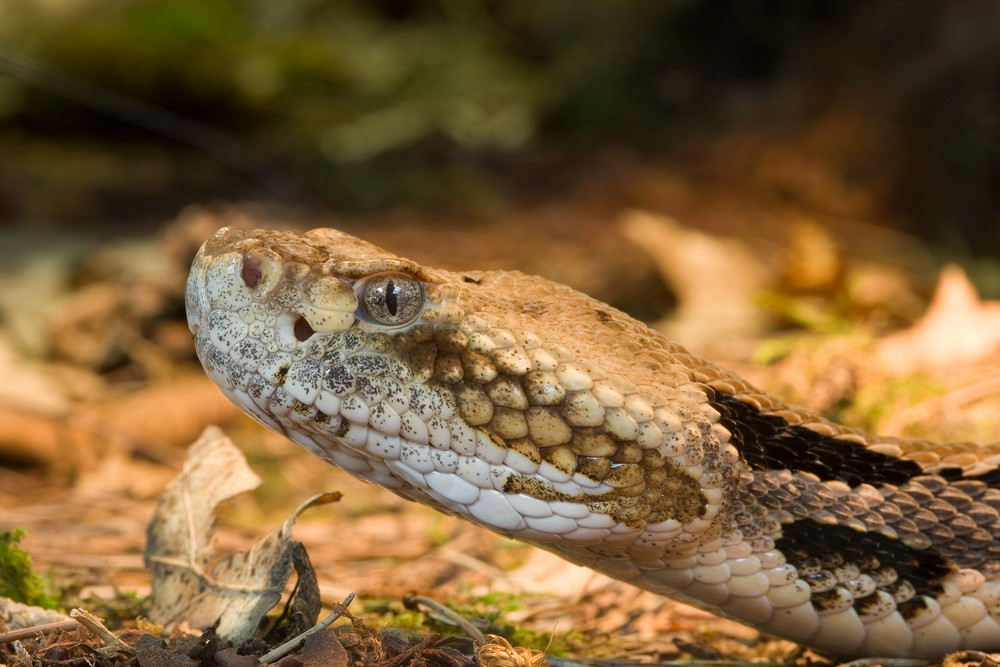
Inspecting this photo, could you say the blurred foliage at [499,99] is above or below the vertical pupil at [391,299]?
above

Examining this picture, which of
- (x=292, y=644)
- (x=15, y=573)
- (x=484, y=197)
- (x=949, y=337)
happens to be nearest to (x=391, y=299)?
(x=292, y=644)

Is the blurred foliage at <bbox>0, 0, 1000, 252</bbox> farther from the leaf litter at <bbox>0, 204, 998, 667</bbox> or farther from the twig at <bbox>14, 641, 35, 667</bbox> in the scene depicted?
the twig at <bbox>14, 641, 35, 667</bbox>

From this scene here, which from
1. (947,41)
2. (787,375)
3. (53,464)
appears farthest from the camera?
(947,41)

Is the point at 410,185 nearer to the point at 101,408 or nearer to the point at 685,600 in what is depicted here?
the point at 101,408

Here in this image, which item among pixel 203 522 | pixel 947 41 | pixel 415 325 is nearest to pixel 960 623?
pixel 415 325

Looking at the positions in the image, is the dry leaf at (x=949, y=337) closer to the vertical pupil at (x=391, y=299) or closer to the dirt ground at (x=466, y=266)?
the dirt ground at (x=466, y=266)

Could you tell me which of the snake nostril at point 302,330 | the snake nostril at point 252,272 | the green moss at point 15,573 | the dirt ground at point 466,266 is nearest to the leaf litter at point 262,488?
the dirt ground at point 466,266

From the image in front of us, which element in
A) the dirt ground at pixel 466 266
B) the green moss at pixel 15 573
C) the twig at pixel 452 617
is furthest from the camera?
the dirt ground at pixel 466 266
